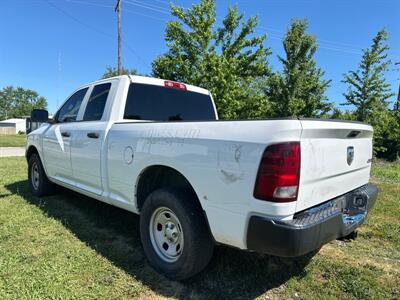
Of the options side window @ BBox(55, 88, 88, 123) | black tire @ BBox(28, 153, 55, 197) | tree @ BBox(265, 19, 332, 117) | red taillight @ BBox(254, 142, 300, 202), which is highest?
tree @ BBox(265, 19, 332, 117)

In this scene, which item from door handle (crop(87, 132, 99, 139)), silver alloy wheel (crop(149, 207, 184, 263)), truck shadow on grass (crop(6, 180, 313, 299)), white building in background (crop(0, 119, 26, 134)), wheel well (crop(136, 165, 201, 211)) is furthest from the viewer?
white building in background (crop(0, 119, 26, 134))

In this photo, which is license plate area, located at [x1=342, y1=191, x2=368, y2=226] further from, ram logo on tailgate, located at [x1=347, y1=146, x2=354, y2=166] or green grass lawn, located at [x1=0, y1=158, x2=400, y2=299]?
green grass lawn, located at [x1=0, y1=158, x2=400, y2=299]

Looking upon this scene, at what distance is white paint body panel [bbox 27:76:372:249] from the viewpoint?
7.45ft

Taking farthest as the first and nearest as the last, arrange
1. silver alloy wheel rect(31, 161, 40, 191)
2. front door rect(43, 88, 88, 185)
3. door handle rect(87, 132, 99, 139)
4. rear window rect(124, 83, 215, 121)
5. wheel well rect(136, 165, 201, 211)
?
silver alloy wheel rect(31, 161, 40, 191), front door rect(43, 88, 88, 185), rear window rect(124, 83, 215, 121), door handle rect(87, 132, 99, 139), wheel well rect(136, 165, 201, 211)

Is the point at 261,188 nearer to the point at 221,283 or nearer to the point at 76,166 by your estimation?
the point at 221,283

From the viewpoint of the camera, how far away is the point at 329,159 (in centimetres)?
252

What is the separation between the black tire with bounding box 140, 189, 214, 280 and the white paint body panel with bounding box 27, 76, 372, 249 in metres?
0.18

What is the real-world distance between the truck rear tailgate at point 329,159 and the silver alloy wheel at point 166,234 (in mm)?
1218

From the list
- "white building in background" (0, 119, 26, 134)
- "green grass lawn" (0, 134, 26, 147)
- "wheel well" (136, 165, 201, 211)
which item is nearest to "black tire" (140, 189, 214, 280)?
"wheel well" (136, 165, 201, 211)

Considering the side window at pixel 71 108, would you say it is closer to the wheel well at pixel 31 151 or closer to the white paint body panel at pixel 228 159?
the wheel well at pixel 31 151

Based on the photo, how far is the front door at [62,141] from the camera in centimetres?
463

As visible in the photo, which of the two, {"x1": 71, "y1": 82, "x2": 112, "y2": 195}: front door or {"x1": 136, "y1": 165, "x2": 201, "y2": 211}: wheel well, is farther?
{"x1": 71, "y1": 82, "x2": 112, "y2": 195}: front door

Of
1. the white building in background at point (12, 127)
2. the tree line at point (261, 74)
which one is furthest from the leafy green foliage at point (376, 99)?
the white building in background at point (12, 127)

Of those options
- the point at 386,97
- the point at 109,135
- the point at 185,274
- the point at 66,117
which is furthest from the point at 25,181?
the point at 386,97
